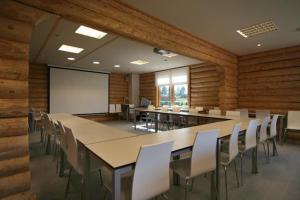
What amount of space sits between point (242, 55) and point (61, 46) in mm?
5981

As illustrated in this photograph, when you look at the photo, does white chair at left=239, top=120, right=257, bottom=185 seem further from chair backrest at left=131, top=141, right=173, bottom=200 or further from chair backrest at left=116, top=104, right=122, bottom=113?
chair backrest at left=116, top=104, right=122, bottom=113

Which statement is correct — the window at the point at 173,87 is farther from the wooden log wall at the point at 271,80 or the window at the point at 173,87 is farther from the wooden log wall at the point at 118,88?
the wooden log wall at the point at 271,80

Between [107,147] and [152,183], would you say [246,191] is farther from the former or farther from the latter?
[107,147]

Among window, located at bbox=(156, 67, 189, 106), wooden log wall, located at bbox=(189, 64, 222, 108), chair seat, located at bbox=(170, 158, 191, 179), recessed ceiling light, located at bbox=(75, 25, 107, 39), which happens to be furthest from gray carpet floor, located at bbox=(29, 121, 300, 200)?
window, located at bbox=(156, 67, 189, 106)

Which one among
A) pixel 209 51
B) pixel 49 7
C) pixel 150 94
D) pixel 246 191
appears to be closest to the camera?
pixel 49 7

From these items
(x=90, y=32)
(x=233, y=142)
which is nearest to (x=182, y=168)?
(x=233, y=142)

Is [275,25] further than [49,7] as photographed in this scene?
Yes

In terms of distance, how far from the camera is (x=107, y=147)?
1798 millimetres

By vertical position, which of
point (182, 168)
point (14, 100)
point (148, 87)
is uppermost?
point (148, 87)

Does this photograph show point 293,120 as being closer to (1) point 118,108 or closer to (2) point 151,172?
(2) point 151,172

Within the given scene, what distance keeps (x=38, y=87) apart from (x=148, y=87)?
213 inches

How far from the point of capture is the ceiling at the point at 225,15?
2.89 meters

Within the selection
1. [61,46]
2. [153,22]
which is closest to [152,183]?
[153,22]

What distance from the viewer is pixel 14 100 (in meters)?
1.91
